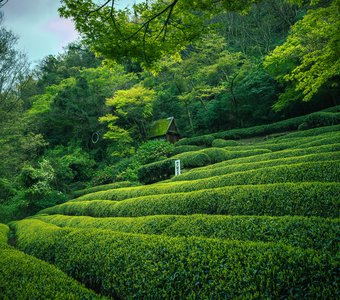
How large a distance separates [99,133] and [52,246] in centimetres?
2694

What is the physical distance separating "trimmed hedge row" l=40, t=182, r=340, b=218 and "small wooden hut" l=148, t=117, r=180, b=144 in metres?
20.9

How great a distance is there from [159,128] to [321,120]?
18216 millimetres

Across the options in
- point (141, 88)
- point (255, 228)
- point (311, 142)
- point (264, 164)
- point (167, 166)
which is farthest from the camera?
point (141, 88)

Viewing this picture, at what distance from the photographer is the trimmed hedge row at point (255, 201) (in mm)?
4602

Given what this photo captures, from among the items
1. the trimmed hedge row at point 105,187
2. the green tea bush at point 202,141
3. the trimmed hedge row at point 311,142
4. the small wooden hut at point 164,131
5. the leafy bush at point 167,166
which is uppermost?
the small wooden hut at point 164,131

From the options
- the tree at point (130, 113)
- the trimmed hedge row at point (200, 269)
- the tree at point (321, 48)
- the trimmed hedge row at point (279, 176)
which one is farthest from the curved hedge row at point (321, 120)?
the trimmed hedge row at point (200, 269)

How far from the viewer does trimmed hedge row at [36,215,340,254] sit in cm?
329

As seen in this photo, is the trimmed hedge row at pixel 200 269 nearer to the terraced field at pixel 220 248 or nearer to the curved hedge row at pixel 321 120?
the terraced field at pixel 220 248

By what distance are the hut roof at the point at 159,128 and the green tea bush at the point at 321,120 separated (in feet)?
50.6

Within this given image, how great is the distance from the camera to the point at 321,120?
18641 millimetres

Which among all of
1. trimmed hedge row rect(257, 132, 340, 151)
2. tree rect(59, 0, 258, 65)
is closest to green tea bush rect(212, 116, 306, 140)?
trimmed hedge row rect(257, 132, 340, 151)

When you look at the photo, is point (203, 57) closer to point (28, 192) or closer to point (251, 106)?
point (251, 106)

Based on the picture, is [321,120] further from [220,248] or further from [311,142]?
[220,248]

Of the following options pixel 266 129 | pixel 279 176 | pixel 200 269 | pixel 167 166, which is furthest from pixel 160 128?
pixel 200 269
